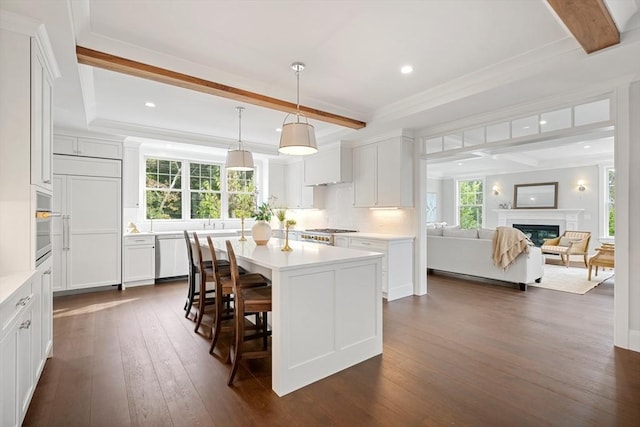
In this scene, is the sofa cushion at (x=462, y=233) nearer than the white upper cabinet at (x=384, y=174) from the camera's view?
No

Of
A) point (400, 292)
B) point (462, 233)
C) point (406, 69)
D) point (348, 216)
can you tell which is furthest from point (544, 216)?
point (406, 69)

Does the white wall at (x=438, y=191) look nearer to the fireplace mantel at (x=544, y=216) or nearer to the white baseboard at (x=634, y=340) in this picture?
the fireplace mantel at (x=544, y=216)

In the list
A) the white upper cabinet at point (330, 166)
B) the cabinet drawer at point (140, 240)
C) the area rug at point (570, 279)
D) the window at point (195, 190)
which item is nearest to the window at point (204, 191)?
the window at point (195, 190)

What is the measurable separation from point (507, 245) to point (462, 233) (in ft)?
2.97

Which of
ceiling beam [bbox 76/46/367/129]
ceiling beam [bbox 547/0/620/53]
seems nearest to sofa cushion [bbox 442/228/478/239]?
ceiling beam [bbox 76/46/367/129]

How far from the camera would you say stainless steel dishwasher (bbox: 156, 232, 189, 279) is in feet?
18.5

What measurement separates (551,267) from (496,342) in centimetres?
526

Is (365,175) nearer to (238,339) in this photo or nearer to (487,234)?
(487,234)

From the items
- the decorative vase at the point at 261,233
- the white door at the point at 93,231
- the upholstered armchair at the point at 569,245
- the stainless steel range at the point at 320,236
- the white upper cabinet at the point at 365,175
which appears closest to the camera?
the decorative vase at the point at 261,233

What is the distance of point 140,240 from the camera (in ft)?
17.8

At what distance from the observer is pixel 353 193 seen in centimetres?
584

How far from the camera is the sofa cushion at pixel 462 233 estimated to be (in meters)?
5.84

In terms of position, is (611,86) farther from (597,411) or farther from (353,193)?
(353,193)

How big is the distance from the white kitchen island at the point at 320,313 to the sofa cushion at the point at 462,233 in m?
3.72
